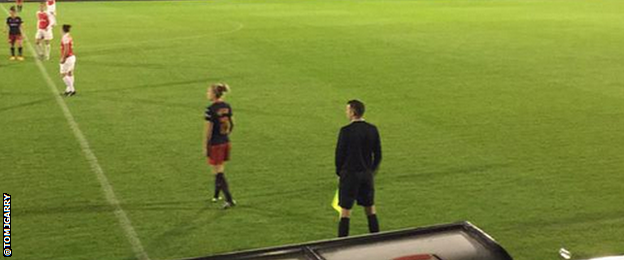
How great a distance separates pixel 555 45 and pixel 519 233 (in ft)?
61.1

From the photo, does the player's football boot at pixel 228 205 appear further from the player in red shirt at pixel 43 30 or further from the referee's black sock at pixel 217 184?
the player in red shirt at pixel 43 30

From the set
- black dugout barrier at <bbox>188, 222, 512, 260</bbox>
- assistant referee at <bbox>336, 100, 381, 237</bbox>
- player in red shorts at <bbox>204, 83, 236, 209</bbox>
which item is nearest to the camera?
black dugout barrier at <bbox>188, 222, 512, 260</bbox>

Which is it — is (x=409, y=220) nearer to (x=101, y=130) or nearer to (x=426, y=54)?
(x=101, y=130)

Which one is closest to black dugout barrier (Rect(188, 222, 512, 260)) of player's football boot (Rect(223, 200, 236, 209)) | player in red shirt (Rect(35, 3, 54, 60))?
player's football boot (Rect(223, 200, 236, 209))

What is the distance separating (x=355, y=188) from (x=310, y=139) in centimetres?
554

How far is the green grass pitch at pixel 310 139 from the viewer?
1012cm

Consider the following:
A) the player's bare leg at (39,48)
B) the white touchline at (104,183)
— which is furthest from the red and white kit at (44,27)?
the white touchline at (104,183)

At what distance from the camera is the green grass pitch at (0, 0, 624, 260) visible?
10.1m

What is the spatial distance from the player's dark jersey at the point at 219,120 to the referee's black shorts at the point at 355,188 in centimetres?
208

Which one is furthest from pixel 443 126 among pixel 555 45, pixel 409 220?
pixel 555 45

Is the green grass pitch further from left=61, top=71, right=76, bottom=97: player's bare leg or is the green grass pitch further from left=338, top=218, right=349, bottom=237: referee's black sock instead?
left=338, top=218, right=349, bottom=237: referee's black sock

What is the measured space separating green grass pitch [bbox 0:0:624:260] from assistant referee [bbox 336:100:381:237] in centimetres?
92

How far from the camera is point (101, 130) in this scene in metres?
15.1

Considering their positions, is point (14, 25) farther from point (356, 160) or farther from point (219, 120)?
point (356, 160)
